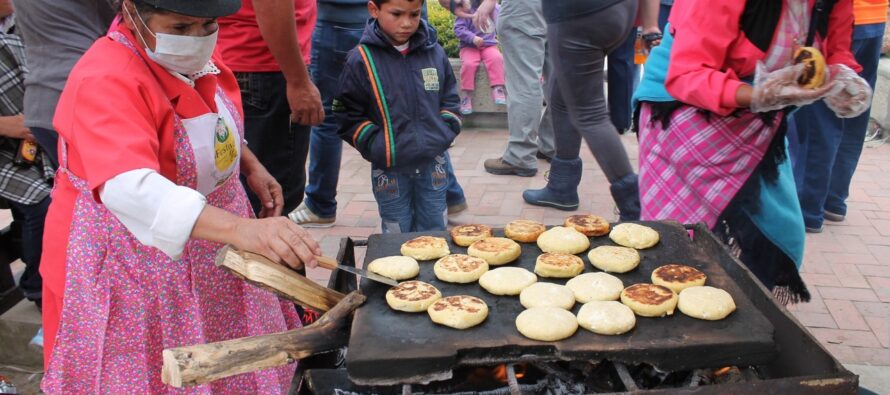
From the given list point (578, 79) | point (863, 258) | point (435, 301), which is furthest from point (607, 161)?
point (435, 301)

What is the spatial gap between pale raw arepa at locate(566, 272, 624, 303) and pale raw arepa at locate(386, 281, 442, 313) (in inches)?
15.7

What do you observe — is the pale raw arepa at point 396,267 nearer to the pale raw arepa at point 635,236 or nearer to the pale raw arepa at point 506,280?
the pale raw arepa at point 506,280

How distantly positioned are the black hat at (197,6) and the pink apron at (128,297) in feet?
0.70

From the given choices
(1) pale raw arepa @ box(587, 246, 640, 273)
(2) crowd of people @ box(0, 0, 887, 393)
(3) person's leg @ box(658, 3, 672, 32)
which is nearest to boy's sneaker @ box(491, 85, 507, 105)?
(3) person's leg @ box(658, 3, 672, 32)

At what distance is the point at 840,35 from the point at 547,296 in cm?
171

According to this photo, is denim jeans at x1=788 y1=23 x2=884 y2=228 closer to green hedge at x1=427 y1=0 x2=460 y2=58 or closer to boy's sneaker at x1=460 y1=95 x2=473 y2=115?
boy's sneaker at x1=460 y1=95 x2=473 y2=115

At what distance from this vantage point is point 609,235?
2293mm

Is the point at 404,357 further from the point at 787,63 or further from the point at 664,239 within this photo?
the point at 787,63

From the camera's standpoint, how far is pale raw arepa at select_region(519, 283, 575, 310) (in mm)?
1817

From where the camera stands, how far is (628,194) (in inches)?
149

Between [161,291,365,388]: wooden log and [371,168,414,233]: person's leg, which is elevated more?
[161,291,365,388]: wooden log

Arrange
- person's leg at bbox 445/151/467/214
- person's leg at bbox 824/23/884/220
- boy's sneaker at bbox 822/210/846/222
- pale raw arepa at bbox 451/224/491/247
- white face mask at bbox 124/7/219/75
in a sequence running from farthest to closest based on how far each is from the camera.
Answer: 1. person's leg at bbox 445/151/467/214
2. boy's sneaker at bbox 822/210/846/222
3. person's leg at bbox 824/23/884/220
4. pale raw arepa at bbox 451/224/491/247
5. white face mask at bbox 124/7/219/75

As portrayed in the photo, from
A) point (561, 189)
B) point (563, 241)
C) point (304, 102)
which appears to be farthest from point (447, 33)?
point (563, 241)

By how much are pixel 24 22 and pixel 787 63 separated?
267cm
